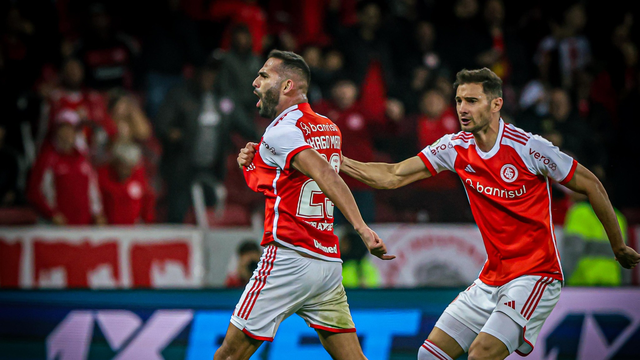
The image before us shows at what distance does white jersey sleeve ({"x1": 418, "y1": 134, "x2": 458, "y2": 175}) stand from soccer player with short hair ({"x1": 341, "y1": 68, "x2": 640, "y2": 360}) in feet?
0.35

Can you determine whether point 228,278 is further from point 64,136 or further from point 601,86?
point 601,86

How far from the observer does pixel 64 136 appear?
9031mm

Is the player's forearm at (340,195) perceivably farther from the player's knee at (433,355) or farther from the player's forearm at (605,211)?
the player's forearm at (605,211)

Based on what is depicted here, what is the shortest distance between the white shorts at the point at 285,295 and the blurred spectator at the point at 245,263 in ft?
11.9

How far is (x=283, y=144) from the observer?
4.10 meters

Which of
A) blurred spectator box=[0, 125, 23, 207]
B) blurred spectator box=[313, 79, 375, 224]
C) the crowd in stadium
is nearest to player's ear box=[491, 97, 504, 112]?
the crowd in stadium

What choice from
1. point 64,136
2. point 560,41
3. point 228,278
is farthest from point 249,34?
point 560,41

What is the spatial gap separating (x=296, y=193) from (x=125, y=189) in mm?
5338

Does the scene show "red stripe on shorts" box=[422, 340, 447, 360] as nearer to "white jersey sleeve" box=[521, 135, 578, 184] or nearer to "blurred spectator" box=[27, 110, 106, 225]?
"white jersey sleeve" box=[521, 135, 578, 184]

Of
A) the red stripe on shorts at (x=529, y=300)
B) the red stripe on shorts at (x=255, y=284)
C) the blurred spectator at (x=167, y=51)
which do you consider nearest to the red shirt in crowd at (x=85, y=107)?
the blurred spectator at (x=167, y=51)

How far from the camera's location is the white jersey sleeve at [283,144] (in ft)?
13.3

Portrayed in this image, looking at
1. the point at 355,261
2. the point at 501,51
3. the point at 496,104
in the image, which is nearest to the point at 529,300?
the point at 496,104

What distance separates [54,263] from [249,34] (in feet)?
13.1

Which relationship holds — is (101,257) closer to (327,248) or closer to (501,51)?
(327,248)
